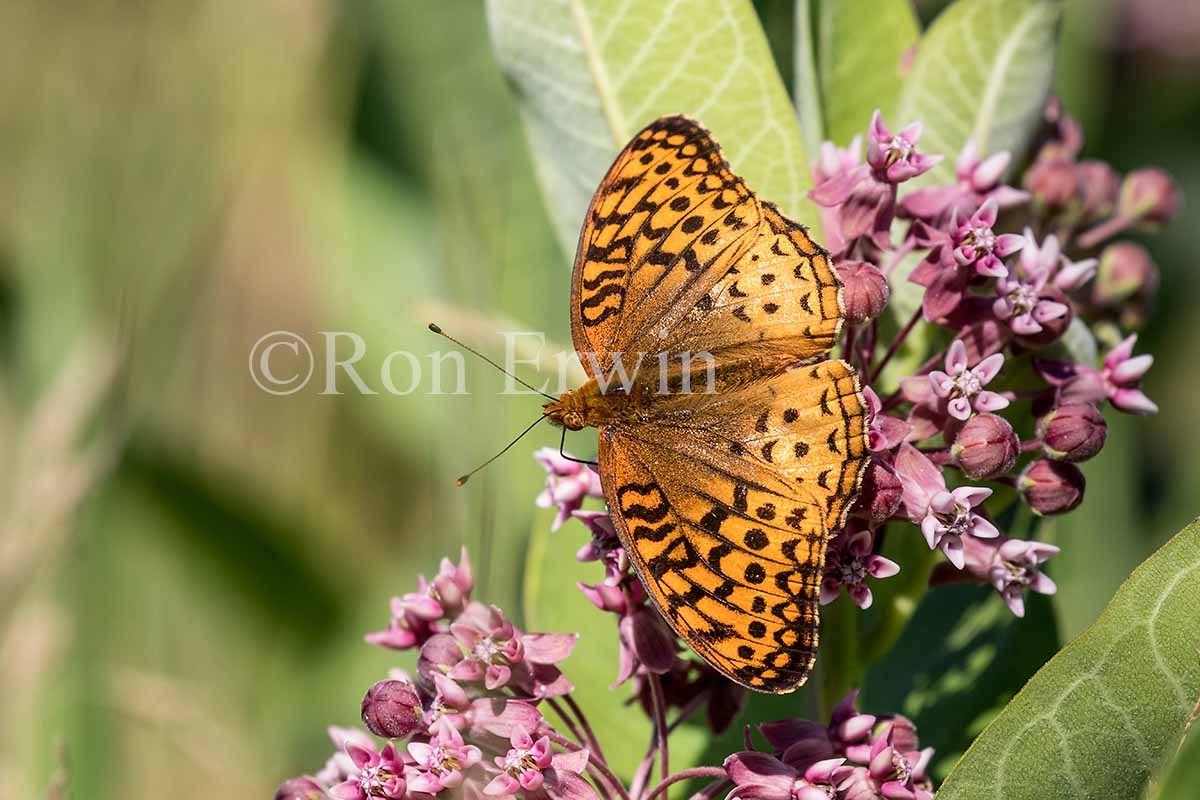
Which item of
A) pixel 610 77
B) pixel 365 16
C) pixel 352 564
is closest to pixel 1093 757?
pixel 610 77

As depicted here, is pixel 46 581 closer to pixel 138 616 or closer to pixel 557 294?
pixel 138 616

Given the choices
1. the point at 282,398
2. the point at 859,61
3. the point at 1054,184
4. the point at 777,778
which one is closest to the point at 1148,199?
the point at 1054,184

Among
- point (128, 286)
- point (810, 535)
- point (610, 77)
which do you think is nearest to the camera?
point (810, 535)

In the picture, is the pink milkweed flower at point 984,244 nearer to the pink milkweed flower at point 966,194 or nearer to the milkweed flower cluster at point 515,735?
the pink milkweed flower at point 966,194

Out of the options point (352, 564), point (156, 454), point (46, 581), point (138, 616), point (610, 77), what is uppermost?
point (610, 77)

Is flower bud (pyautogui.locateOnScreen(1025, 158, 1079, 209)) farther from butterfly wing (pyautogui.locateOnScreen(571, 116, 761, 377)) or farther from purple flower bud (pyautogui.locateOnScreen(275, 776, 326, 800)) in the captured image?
purple flower bud (pyautogui.locateOnScreen(275, 776, 326, 800))

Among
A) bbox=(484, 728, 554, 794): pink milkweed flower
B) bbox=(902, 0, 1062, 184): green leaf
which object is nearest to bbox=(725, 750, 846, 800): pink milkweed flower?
bbox=(484, 728, 554, 794): pink milkweed flower

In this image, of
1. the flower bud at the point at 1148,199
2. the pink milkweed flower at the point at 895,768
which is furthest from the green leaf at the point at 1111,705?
the flower bud at the point at 1148,199
